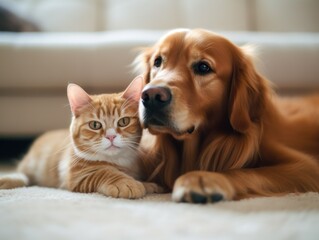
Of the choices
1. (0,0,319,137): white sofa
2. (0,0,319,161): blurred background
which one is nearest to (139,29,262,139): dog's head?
(0,0,319,161): blurred background

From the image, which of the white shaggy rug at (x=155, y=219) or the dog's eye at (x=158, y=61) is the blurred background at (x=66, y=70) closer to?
the dog's eye at (x=158, y=61)

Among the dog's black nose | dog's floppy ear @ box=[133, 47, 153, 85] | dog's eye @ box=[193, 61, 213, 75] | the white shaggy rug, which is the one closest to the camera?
the white shaggy rug

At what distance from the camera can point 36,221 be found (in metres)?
0.91

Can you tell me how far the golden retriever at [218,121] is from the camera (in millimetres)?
1267

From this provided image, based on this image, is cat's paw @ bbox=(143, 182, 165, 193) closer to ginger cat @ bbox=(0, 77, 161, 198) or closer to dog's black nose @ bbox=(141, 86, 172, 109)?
ginger cat @ bbox=(0, 77, 161, 198)

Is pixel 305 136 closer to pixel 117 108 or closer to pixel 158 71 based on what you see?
pixel 158 71

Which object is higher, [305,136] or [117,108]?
[117,108]

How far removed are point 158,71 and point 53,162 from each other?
2.30 ft

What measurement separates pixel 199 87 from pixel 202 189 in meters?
0.44

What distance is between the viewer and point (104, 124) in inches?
56.3

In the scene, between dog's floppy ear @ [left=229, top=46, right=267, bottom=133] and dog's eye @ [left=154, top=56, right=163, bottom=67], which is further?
dog's eye @ [left=154, top=56, right=163, bottom=67]

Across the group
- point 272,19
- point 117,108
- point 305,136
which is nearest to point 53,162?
point 117,108

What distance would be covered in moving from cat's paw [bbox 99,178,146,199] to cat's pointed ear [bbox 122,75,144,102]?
1.28 ft

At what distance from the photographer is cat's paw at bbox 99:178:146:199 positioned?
123cm
